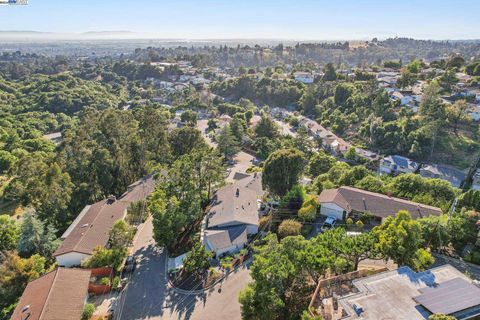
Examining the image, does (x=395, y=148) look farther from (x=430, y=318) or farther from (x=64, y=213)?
(x=64, y=213)

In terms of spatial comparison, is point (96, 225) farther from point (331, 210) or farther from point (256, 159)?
point (256, 159)

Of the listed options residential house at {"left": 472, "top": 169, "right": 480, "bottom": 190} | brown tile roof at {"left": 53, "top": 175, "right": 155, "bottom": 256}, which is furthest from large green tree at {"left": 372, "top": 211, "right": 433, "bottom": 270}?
residential house at {"left": 472, "top": 169, "right": 480, "bottom": 190}

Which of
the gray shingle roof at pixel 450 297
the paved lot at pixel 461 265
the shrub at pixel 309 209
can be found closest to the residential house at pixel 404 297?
the gray shingle roof at pixel 450 297

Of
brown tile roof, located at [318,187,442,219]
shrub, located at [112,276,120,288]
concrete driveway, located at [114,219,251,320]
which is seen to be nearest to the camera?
concrete driveway, located at [114,219,251,320]

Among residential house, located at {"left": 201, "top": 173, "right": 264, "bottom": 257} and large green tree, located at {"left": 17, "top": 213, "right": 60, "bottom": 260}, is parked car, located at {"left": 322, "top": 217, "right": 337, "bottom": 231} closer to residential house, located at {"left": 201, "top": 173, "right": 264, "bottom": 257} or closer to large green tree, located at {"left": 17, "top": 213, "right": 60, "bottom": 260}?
residential house, located at {"left": 201, "top": 173, "right": 264, "bottom": 257}

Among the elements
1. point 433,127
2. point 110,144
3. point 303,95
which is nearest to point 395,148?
point 433,127
